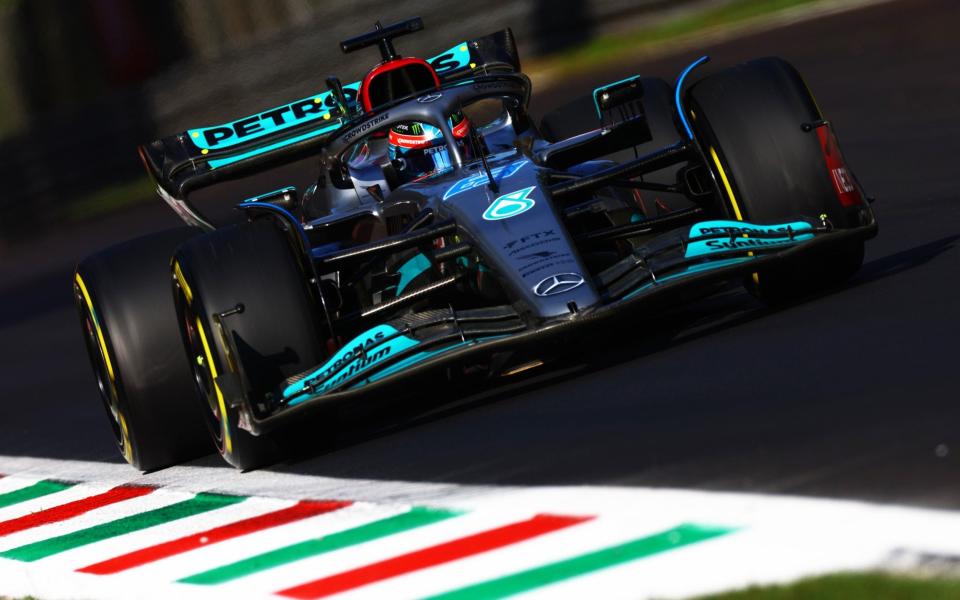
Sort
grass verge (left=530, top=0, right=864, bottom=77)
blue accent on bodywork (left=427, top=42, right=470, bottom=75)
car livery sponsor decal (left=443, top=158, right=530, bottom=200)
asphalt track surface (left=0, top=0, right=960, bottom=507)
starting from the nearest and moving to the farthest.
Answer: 1. asphalt track surface (left=0, top=0, right=960, bottom=507)
2. car livery sponsor decal (left=443, top=158, right=530, bottom=200)
3. blue accent on bodywork (left=427, top=42, right=470, bottom=75)
4. grass verge (left=530, top=0, right=864, bottom=77)

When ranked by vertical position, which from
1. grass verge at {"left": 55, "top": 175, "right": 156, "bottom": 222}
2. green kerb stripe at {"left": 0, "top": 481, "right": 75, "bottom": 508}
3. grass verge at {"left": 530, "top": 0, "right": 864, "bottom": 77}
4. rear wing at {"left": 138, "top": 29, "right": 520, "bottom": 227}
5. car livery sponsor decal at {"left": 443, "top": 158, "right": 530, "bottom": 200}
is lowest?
grass verge at {"left": 55, "top": 175, "right": 156, "bottom": 222}

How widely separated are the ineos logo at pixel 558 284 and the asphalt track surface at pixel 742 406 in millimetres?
436

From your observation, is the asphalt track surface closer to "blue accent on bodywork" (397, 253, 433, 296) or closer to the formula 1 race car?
the formula 1 race car

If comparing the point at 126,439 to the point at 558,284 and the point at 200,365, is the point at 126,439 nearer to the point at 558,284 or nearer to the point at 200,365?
the point at 200,365

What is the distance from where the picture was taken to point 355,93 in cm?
924

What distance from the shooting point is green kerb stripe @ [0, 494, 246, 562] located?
19.2ft

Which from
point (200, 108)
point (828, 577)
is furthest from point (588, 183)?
point (200, 108)

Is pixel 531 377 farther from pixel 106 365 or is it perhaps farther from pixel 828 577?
pixel 828 577

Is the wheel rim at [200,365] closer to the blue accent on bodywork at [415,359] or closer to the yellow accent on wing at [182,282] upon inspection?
the yellow accent on wing at [182,282]

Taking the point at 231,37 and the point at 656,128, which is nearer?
the point at 656,128

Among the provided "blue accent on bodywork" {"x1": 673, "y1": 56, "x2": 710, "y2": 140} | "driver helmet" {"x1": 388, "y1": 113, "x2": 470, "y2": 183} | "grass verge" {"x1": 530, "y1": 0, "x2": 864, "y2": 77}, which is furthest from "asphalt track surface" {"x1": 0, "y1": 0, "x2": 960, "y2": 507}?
"grass verge" {"x1": 530, "y1": 0, "x2": 864, "y2": 77}

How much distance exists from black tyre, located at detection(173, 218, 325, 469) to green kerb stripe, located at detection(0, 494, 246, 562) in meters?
0.34

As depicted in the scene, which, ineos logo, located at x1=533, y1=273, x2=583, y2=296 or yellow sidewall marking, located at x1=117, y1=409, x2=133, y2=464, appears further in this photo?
yellow sidewall marking, located at x1=117, y1=409, x2=133, y2=464

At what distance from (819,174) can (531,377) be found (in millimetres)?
1439
